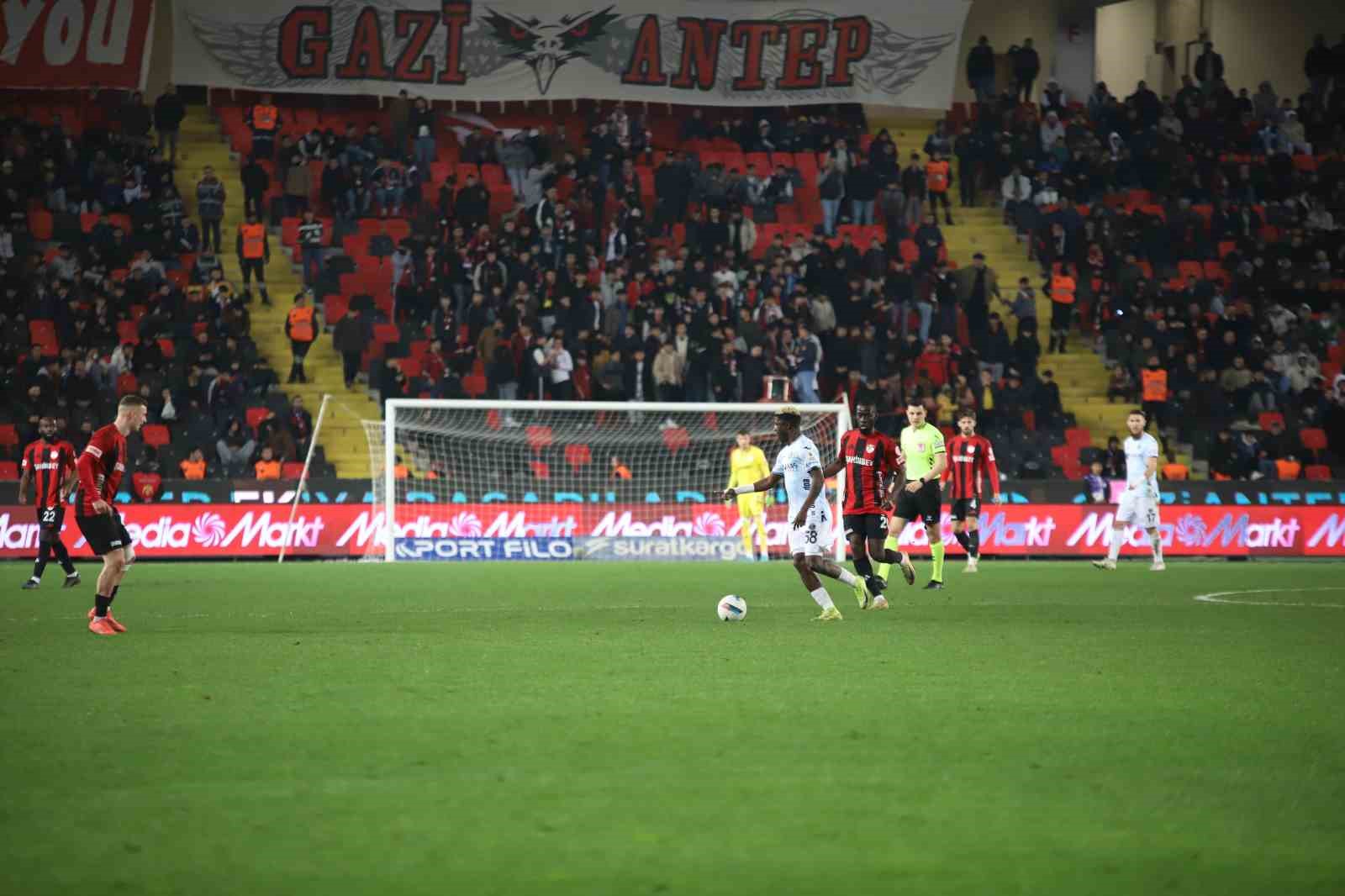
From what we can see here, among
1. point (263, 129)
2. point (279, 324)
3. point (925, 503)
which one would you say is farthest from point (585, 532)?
point (263, 129)

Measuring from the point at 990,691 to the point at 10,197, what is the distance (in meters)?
26.0

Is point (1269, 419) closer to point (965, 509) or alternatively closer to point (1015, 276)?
point (1015, 276)

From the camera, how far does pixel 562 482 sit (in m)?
28.6

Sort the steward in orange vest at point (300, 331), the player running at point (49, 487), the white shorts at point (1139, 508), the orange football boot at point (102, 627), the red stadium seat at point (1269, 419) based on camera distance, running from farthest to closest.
Result: the red stadium seat at point (1269, 419)
the steward in orange vest at point (300, 331)
the white shorts at point (1139, 508)
the player running at point (49, 487)
the orange football boot at point (102, 627)

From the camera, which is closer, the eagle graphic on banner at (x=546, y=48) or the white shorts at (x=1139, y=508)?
the white shorts at (x=1139, y=508)

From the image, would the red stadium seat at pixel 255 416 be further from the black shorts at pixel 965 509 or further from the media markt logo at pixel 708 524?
the black shorts at pixel 965 509

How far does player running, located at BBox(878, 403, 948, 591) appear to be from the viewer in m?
20.4

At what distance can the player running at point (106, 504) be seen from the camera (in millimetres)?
13586

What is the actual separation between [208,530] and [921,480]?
12.0 metres

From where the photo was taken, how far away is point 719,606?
1459 cm

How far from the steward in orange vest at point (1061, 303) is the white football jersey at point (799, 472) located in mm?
20348

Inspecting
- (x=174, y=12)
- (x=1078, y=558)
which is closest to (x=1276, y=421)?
(x=1078, y=558)

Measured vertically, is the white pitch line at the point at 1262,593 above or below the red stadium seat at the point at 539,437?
below

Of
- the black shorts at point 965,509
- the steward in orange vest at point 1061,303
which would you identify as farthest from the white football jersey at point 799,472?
the steward in orange vest at point 1061,303
